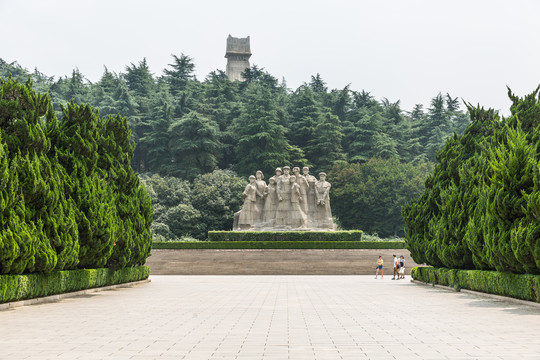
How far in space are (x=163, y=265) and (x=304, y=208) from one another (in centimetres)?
1049

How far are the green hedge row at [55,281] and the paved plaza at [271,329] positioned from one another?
44 centimetres

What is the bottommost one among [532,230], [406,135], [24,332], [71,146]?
[24,332]

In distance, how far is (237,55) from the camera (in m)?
83.6

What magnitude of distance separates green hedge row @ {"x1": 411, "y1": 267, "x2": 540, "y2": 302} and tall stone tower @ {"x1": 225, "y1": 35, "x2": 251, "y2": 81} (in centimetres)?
6478

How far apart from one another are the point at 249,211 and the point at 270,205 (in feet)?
4.52

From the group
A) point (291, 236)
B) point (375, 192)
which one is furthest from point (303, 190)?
point (375, 192)

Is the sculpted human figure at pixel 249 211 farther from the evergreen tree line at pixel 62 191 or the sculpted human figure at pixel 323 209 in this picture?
the evergreen tree line at pixel 62 191

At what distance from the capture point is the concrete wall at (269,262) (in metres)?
30.5

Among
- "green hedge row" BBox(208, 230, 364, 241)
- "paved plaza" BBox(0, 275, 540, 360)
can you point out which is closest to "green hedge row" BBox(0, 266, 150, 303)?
"paved plaza" BBox(0, 275, 540, 360)

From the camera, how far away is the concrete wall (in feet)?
100

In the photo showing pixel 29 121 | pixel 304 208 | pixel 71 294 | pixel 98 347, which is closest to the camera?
pixel 98 347

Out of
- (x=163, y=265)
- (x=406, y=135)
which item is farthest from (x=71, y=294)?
(x=406, y=135)

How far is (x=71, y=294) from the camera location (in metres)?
15.9

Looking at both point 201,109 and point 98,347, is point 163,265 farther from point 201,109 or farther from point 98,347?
point 201,109
